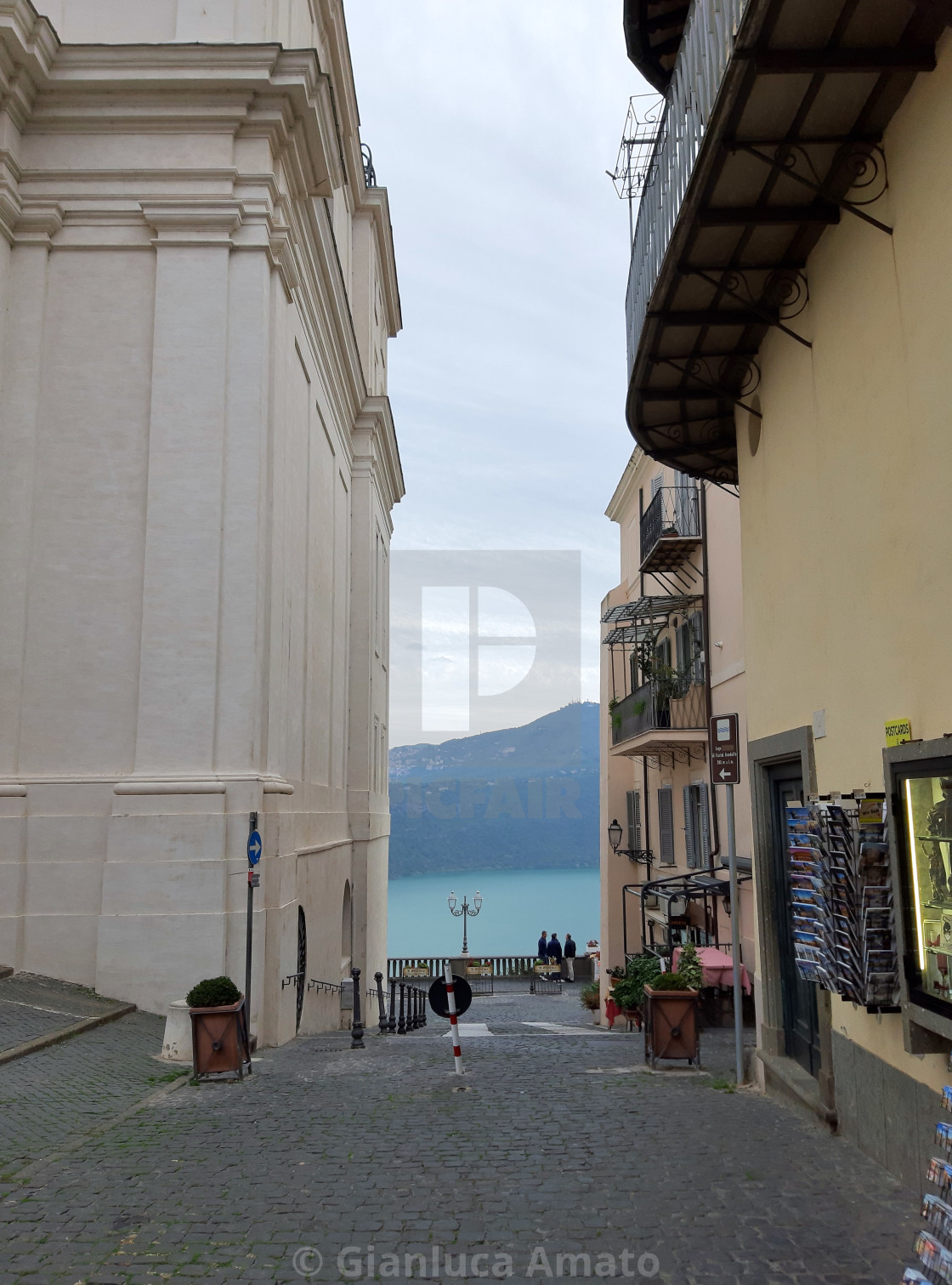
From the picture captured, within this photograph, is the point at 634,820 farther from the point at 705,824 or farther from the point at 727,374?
the point at 727,374

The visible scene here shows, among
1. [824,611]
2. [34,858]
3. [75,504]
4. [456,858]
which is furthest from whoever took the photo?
[456,858]

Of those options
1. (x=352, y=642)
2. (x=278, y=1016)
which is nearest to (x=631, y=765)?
(x=352, y=642)

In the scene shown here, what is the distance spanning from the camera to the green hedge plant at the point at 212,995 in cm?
955

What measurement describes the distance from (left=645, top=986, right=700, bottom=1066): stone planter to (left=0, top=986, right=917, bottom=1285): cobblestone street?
0.96 meters

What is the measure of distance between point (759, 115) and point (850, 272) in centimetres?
122

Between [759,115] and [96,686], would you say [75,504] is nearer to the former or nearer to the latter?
[96,686]

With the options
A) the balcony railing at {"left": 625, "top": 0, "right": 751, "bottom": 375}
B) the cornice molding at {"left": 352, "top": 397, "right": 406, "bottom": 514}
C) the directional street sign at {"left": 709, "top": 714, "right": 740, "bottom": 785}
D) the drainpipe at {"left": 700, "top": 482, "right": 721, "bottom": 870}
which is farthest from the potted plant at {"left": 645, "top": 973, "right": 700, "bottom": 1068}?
the cornice molding at {"left": 352, "top": 397, "right": 406, "bottom": 514}

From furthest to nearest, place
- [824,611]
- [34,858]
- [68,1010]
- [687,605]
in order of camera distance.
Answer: [687,605], [34,858], [68,1010], [824,611]

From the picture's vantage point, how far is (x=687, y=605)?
21.1 m

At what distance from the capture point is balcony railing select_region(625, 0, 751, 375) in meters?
6.78

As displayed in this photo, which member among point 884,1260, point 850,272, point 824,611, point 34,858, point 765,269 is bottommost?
point 884,1260

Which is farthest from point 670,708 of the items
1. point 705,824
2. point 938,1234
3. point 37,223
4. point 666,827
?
point 938,1234

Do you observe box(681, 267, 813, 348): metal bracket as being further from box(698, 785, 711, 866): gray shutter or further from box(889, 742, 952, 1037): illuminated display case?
box(698, 785, 711, 866): gray shutter

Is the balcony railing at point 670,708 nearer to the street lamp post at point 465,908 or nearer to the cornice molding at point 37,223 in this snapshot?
the cornice molding at point 37,223
